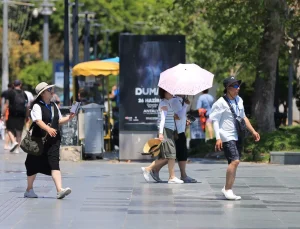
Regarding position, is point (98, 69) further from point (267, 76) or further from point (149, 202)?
point (149, 202)

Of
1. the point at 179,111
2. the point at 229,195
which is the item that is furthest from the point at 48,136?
the point at 179,111

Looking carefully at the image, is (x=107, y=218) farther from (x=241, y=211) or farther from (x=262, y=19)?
(x=262, y=19)

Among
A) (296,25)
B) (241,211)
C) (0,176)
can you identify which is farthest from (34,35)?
(241,211)

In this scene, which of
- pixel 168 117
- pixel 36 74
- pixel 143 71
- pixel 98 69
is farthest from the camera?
pixel 36 74

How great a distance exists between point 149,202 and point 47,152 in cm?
157

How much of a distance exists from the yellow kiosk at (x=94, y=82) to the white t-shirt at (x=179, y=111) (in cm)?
919

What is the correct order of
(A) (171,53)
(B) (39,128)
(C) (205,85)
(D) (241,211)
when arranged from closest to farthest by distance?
(D) (241,211), (B) (39,128), (C) (205,85), (A) (171,53)

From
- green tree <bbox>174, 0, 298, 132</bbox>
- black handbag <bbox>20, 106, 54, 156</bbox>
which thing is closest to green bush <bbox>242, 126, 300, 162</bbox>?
green tree <bbox>174, 0, 298, 132</bbox>

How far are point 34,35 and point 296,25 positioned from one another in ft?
171

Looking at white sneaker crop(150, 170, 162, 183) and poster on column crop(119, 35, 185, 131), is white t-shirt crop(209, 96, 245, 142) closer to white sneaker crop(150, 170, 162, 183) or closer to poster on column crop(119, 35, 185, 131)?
white sneaker crop(150, 170, 162, 183)

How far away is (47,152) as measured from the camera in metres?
13.6

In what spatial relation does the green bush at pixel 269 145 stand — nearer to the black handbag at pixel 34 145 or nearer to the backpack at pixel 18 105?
the backpack at pixel 18 105

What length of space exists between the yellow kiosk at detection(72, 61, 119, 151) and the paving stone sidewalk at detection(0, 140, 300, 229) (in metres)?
7.39

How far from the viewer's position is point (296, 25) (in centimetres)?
2345
